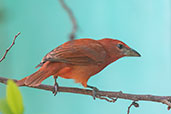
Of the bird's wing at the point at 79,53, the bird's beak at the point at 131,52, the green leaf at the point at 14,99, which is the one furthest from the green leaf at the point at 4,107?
the bird's beak at the point at 131,52

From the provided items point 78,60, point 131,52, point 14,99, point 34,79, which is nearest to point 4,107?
point 14,99

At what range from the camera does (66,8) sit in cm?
57

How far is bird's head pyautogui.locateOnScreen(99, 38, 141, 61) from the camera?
93.1 inches

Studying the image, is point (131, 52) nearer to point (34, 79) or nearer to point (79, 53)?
point (79, 53)

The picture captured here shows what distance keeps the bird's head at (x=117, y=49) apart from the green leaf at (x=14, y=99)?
1.89 metres

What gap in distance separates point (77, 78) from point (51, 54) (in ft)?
1.01

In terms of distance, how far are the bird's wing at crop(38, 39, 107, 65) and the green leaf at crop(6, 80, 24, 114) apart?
4.75 ft

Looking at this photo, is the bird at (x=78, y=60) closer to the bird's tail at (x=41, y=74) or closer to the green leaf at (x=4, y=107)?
the bird's tail at (x=41, y=74)

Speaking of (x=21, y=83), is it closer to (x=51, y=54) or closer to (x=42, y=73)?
(x=42, y=73)

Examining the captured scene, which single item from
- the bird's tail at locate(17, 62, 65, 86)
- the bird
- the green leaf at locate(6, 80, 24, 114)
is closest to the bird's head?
the bird

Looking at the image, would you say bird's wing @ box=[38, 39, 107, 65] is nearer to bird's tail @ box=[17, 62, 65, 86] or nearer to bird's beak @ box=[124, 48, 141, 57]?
bird's tail @ box=[17, 62, 65, 86]

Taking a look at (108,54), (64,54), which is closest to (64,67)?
(64,54)

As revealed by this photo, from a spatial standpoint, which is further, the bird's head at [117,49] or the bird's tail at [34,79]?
the bird's head at [117,49]

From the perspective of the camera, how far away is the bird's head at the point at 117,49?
2366mm
